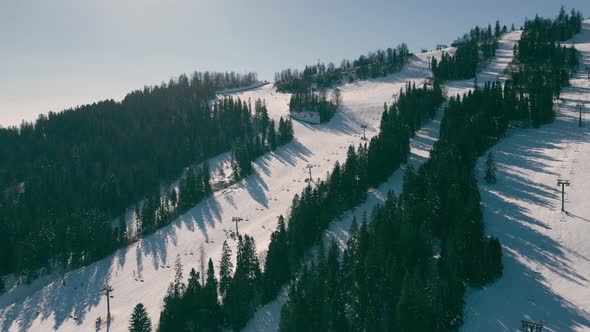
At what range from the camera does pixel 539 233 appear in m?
69.4

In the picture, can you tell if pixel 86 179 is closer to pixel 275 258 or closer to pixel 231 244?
pixel 231 244

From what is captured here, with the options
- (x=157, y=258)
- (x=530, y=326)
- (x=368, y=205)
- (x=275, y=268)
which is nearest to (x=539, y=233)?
(x=530, y=326)

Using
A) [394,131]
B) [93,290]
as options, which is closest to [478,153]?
[394,131]

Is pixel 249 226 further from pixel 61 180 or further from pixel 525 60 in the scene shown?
pixel 525 60

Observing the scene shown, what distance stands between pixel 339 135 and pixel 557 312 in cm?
12643

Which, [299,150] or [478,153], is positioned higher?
[478,153]

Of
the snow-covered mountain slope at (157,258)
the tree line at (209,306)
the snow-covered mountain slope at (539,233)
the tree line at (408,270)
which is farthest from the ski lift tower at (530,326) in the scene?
the snow-covered mountain slope at (157,258)

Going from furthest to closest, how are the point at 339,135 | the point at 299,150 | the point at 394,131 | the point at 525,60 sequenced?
the point at 525,60 < the point at 339,135 < the point at 299,150 < the point at 394,131

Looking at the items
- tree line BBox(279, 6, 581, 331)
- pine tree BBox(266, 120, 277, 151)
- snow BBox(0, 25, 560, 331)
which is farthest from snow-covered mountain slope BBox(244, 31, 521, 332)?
pine tree BBox(266, 120, 277, 151)

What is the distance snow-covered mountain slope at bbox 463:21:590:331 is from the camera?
52.2 meters

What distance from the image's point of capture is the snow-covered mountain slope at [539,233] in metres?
52.2

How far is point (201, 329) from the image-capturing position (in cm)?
6338

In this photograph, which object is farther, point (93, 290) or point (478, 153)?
point (478, 153)

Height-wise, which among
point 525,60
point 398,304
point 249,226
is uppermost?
point 525,60
